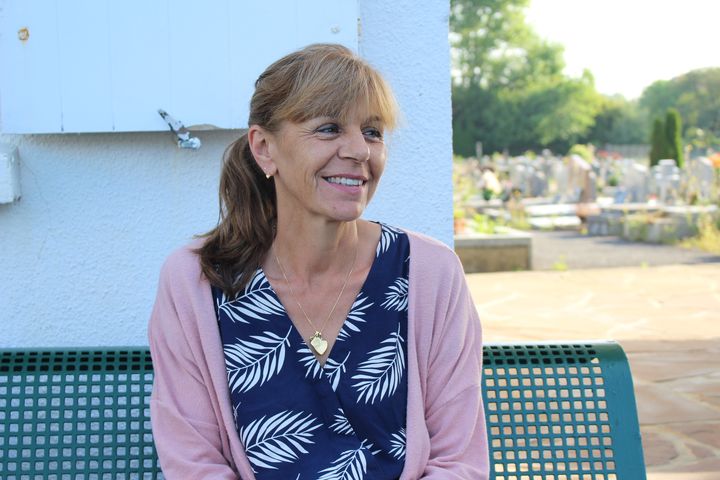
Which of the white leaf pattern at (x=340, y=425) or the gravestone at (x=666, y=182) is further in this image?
the gravestone at (x=666, y=182)

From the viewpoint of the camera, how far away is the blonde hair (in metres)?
1.91

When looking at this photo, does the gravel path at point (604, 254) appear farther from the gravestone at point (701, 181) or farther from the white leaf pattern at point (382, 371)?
the white leaf pattern at point (382, 371)

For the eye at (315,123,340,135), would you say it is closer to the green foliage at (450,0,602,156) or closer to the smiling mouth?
the smiling mouth

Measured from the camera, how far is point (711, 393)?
16.0 feet

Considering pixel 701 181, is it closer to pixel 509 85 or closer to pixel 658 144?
pixel 658 144

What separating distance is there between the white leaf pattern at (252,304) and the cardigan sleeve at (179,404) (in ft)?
0.28

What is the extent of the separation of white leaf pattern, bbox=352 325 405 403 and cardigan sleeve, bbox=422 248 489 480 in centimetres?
7

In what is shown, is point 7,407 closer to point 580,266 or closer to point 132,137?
point 132,137

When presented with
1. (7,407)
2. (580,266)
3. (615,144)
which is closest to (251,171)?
(7,407)

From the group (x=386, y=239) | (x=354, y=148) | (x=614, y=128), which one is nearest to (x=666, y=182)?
(x=386, y=239)

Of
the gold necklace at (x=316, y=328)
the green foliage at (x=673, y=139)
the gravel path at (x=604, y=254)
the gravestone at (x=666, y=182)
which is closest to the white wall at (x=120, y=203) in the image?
the gold necklace at (x=316, y=328)

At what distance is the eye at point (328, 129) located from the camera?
1938 mm

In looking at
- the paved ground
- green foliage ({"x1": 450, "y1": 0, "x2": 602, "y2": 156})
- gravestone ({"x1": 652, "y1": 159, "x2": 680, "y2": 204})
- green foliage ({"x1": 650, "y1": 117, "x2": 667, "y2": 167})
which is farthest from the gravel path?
green foliage ({"x1": 450, "y1": 0, "x2": 602, "y2": 156})

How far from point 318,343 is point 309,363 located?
53mm
